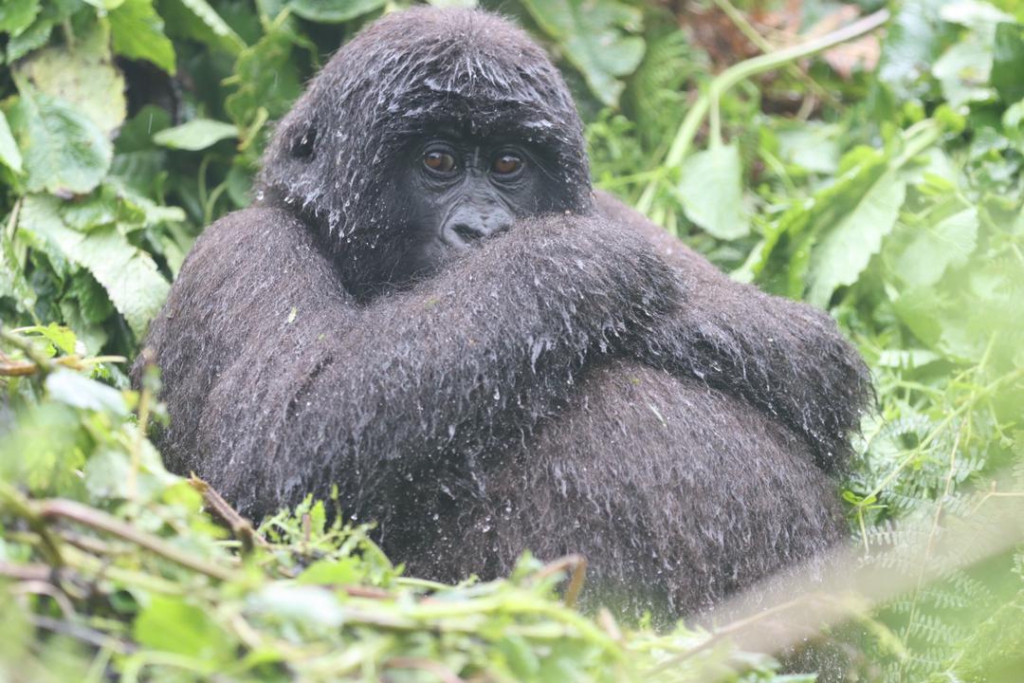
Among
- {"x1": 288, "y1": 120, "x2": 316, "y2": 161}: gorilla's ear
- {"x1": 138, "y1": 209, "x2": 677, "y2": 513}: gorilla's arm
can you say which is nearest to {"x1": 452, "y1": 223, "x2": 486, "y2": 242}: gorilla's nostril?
{"x1": 138, "y1": 209, "x2": 677, "y2": 513}: gorilla's arm

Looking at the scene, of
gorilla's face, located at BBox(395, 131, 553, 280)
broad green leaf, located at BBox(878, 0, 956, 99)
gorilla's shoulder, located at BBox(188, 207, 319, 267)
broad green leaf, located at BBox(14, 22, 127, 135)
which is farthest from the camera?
broad green leaf, located at BBox(878, 0, 956, 99)

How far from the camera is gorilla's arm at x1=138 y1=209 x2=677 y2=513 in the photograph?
3.24m

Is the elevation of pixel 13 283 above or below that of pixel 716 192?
below

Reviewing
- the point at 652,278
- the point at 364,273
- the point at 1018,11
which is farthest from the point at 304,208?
the point at 1018,11

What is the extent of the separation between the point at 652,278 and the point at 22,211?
2.50 meters

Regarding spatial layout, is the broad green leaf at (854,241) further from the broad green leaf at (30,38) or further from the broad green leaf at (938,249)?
the broad green leaf at (30,38)

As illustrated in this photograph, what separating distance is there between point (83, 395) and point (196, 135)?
10.9 feet

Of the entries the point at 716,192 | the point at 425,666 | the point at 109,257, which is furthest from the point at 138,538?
the point at 716,192

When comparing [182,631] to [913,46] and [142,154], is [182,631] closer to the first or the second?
[142,154]

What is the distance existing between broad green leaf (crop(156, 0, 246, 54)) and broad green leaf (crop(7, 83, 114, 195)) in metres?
0.81

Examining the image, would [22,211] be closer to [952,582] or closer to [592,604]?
[592,604]

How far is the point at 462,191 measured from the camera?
3.92 m

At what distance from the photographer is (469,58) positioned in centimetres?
384

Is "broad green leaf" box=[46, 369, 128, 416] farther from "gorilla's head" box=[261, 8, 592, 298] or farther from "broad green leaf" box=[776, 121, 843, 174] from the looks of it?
"broad green leaf" box=[776, 121, 843, 174]
